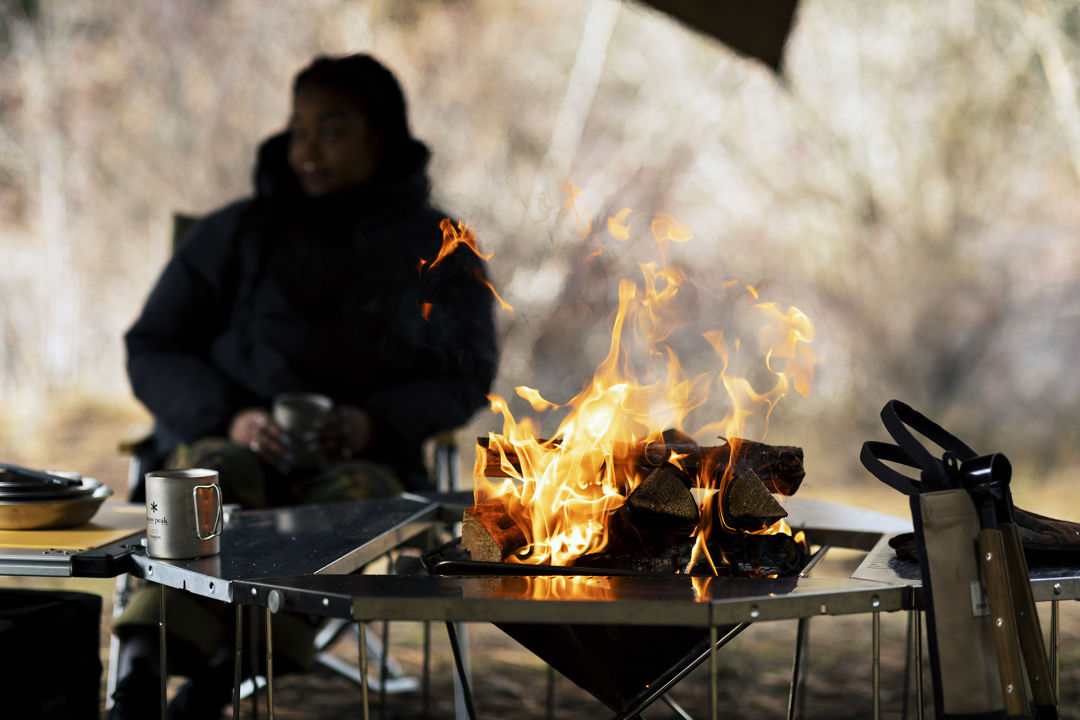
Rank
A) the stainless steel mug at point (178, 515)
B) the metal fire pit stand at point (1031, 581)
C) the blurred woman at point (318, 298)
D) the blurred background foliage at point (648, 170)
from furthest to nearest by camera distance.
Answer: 1. the blurred background foliage at point (648, 170)
2. the blurred woman at point (318, 298)
3. the stainless steel mug at point (178, 515)
4. the metal fire pit stand at point (1031, 581)

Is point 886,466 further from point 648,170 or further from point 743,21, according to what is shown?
point 648,170

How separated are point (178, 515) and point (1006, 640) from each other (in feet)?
3.11

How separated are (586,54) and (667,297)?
4175mm

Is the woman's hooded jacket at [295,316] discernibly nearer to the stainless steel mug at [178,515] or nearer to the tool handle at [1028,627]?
the stainless steel mug at [178,515]

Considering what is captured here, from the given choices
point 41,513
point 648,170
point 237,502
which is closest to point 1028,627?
point 41,513

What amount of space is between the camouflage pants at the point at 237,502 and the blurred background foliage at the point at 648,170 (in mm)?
3020

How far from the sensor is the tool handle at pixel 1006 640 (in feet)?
3.39

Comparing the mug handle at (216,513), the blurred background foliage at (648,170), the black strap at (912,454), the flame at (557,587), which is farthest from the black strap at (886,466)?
the blurred background foliage at (648,170)

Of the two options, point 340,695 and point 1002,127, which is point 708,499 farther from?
point 1002,127

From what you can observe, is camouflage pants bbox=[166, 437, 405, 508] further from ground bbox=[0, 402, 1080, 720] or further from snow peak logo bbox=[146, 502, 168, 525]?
snow peak logo bbox=[146, 502, 168, 525]

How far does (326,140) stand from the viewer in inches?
97.9

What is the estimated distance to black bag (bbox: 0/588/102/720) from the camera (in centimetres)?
133

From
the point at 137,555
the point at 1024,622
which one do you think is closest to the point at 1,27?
the point at 137,555

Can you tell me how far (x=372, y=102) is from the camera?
252 centimetres
